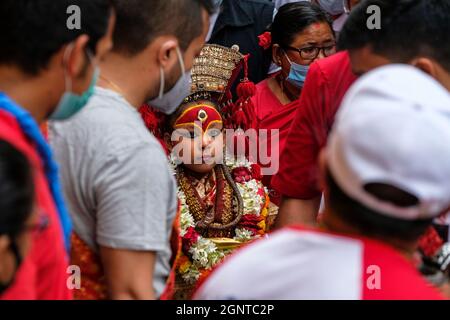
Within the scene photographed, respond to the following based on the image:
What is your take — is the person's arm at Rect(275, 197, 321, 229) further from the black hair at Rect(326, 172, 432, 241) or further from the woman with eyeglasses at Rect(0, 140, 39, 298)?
the woman with eyeglasses at Rect(0, 140, 39, 298)

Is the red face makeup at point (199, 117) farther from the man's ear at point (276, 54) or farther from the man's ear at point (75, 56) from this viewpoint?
the man's ear at point (75, 56)

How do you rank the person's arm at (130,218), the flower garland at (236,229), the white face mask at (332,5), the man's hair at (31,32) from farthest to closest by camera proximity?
the white face mask at (332,5) → the flower garland at (236,229) → the person's arm at (130,218) → the man's hair at (31,32)

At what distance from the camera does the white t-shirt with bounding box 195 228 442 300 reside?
52.2 inches

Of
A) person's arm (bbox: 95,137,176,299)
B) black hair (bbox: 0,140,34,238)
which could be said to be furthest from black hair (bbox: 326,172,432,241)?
person's arm (bbox: 95,137,176,299)

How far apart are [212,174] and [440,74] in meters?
1.48

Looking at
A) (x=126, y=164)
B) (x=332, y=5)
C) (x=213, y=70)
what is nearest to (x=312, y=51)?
(x=332, y=5)

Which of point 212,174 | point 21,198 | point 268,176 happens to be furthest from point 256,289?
point 268,176

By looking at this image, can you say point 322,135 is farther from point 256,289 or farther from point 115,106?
point 256,289

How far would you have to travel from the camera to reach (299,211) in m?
2.76

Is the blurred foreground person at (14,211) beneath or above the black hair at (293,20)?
beneath

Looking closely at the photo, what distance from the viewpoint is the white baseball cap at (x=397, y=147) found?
1281 mm

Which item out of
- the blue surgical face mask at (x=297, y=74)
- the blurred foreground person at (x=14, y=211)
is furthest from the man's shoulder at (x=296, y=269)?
the blue surgical face mask at (x=297, y=74)

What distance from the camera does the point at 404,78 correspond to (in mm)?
1391

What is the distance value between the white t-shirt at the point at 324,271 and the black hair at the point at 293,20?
294 centimetres
